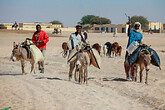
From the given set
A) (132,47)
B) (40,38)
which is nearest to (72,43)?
(132,47)

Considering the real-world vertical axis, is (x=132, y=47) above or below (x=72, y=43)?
below

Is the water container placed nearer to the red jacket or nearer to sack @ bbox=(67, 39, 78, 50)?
sack @ bbox=(67, 39, 78, 50)

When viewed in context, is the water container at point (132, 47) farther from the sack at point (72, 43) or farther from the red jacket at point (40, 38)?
the red jacket at point (40, 38)

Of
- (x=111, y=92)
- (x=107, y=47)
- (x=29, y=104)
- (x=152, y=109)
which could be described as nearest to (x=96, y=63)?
(x=111, y=92)

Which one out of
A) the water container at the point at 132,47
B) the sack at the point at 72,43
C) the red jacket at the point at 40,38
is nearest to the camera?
the sack at the point at 72,43

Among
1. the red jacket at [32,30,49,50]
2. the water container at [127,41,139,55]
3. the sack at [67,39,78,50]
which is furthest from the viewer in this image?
the red jacket at [32,30,49,50]

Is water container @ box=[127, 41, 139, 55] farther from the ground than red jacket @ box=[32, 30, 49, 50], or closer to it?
closer to it

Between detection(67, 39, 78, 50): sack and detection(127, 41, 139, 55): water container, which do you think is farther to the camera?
detection(127, 41, 139, 55): water container

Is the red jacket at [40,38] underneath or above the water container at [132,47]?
above

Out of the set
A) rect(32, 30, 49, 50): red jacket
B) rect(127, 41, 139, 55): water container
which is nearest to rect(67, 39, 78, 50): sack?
rect(127, 41, 139, 55): water container

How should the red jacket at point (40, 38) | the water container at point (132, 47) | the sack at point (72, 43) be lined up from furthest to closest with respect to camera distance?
the red jacket at point (40, 38) → the water container at point (132, 47) → the sack at point (72, 43)

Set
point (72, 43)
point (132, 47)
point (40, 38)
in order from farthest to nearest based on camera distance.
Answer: point (40, 38)
point (132, 47)
point (72, 43)

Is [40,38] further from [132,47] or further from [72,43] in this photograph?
[132,47]

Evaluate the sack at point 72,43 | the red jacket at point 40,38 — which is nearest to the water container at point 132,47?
the sack at point 72,43
